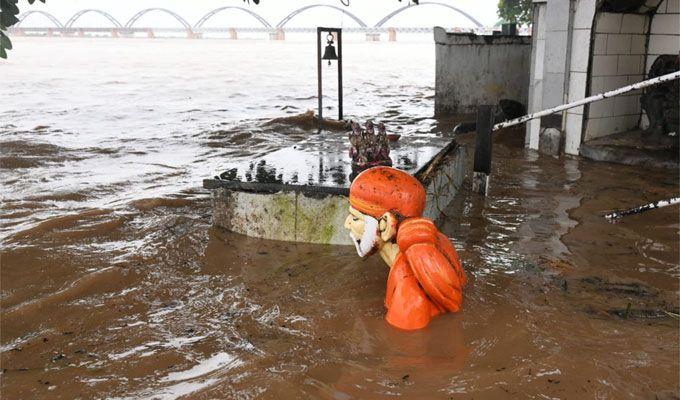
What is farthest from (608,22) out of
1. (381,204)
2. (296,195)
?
(381,204)

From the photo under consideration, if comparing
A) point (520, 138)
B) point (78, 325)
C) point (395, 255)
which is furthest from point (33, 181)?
point (520, 138)

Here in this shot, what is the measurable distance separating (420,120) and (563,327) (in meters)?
10.0

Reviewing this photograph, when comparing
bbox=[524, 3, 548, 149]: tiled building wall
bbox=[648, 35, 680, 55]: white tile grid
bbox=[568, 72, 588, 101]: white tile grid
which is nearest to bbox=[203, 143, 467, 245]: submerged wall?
bbox=[568, 72, 588, 101]: white tile grid

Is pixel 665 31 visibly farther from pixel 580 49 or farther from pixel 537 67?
pixel 537 67

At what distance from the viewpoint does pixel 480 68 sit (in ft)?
43.0

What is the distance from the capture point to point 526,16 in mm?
18172

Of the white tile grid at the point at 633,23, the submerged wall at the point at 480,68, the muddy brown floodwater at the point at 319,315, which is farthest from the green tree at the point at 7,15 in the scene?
the submerged wall at the point at 480,68

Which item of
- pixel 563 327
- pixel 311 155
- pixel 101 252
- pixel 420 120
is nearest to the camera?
pixel 563 327

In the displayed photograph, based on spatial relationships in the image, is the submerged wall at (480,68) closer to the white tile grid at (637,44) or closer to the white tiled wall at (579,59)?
the white tile grid at (637,44)

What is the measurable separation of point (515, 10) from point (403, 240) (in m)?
16.8

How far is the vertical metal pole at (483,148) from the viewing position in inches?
231

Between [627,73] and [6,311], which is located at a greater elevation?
[627,73]

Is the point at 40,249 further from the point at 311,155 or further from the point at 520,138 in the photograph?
the point at 520,138

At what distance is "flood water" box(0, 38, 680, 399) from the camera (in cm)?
299
